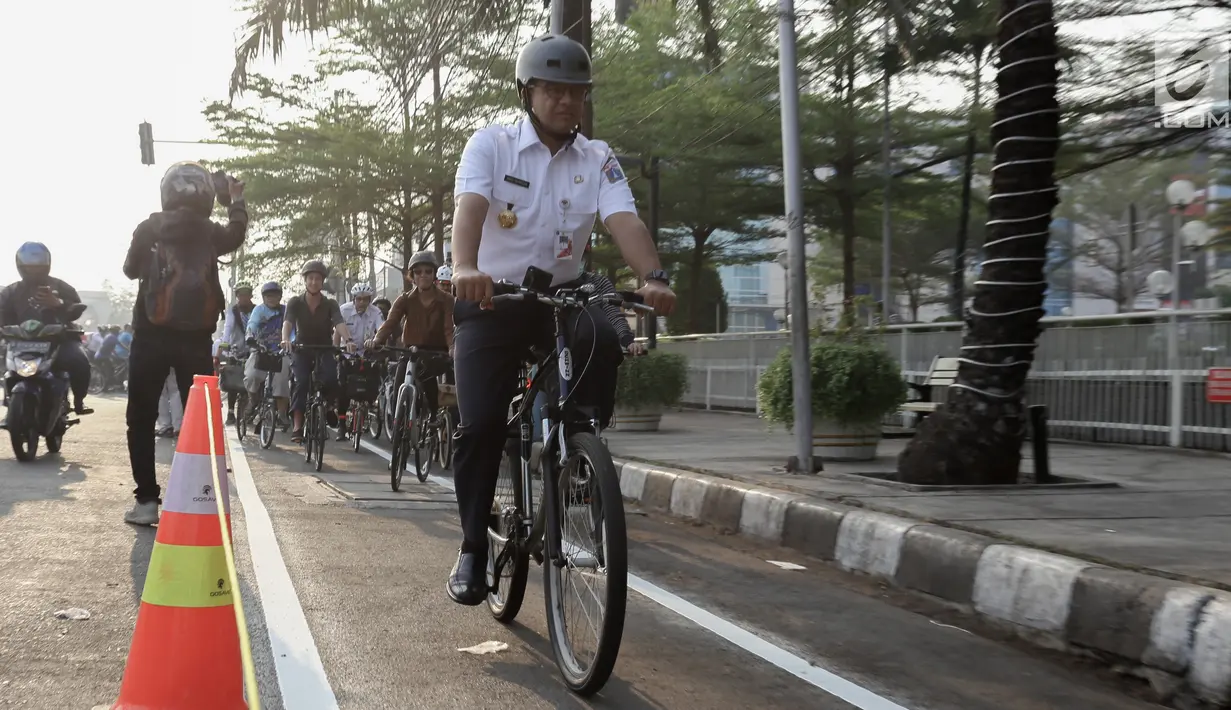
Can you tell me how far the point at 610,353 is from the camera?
3.99m

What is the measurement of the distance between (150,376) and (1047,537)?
443 cm

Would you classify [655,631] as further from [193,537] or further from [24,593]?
[24,593]

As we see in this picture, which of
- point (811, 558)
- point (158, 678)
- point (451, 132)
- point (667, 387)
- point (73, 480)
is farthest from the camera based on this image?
point (451, 132)

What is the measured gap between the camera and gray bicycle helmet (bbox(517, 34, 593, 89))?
411 centimetres

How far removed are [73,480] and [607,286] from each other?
20.1 feet

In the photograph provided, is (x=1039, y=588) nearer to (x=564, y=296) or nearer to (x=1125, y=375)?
(x=564, y=296)

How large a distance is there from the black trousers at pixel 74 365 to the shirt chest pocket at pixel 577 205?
311 inches

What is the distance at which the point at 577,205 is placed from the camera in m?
4.29

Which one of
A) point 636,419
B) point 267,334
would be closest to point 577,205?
point 636,419

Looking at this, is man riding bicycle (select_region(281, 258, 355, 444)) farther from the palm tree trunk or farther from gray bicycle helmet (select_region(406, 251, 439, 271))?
the palm tree trunk

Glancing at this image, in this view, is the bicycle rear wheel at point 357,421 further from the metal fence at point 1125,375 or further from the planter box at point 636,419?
the metal fence at point 1125,375

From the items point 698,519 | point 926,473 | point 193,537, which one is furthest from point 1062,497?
point 193,537

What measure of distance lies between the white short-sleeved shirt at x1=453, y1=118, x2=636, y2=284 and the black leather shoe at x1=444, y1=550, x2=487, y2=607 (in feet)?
3.17
